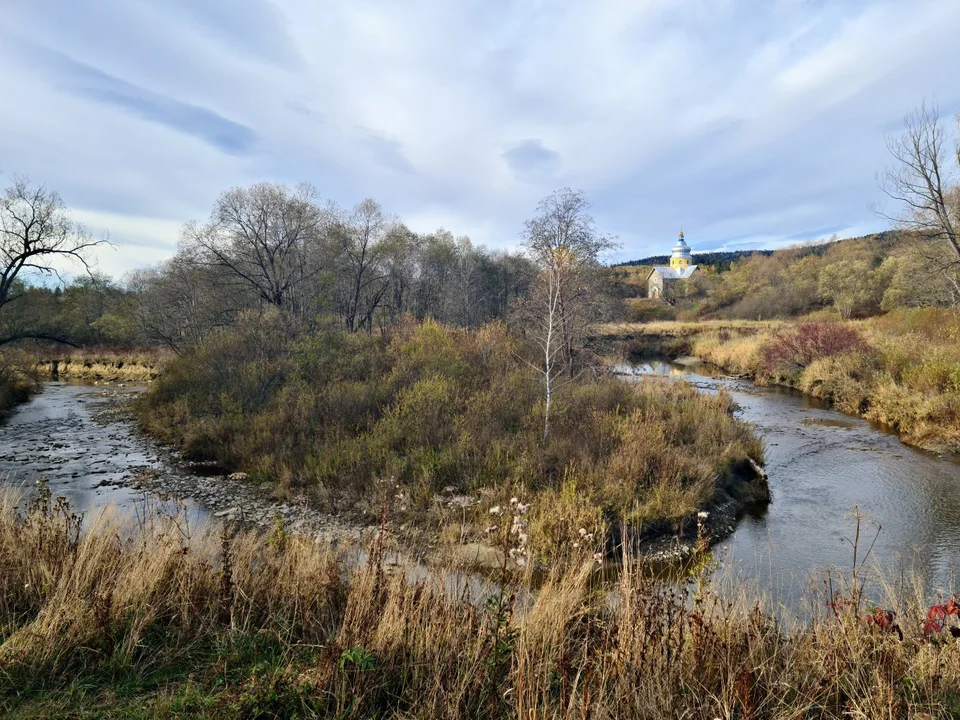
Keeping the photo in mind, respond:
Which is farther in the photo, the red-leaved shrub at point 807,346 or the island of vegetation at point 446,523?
the red-leaved shrub at point 807,346

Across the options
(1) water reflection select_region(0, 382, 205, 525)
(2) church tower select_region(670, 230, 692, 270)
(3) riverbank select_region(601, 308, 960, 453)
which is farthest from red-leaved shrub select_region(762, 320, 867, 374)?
(2) church tower select_region(670, 230, 692, 270)

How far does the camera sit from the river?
23.5 ft

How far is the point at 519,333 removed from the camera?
18.0m

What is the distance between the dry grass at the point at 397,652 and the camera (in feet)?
9.22

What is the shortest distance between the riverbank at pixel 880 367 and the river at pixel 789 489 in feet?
2.59

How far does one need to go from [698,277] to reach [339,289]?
216 feet

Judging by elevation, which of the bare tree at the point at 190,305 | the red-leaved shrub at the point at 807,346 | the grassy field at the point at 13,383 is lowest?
the grassy field at the point at 13,383

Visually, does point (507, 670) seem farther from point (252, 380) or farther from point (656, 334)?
point (656, 334)

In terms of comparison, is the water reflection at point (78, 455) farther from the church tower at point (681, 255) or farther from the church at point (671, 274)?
the church tower at point (681, 255)

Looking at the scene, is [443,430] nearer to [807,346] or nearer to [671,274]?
[807,346]

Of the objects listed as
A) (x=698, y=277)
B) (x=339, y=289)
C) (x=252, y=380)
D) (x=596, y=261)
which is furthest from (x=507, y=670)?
(x=698, y=277)

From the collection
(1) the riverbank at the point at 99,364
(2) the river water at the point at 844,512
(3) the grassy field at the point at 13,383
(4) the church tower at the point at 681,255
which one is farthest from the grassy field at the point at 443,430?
(4) the church tower at the point at 681,255

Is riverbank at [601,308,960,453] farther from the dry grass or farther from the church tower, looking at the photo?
the church tower

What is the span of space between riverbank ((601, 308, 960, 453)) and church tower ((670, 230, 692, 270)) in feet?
309
